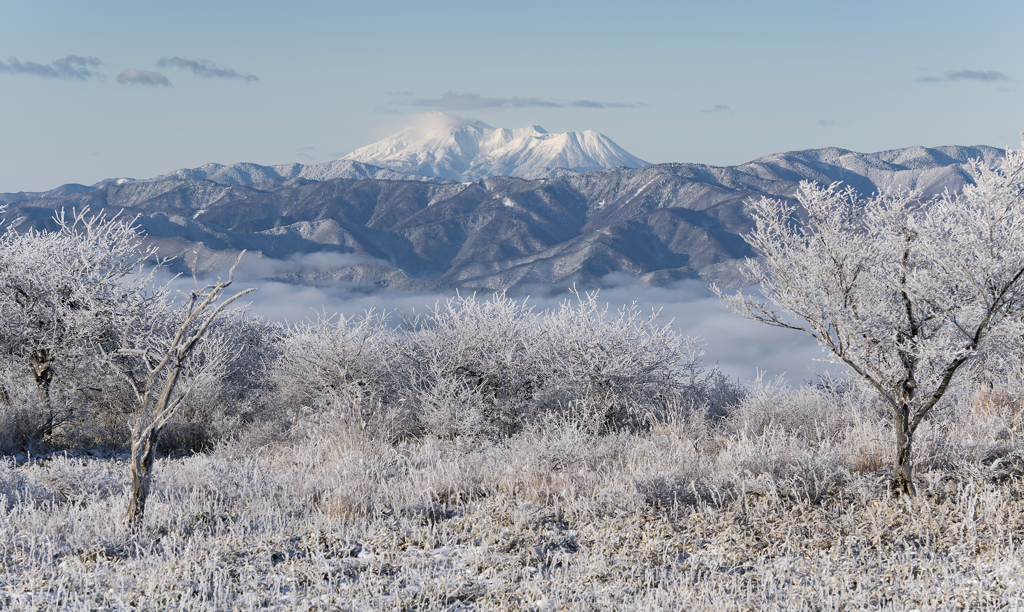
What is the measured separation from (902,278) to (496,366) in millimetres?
8021

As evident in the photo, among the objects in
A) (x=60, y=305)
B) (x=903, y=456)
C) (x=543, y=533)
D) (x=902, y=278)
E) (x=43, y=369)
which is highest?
(x=902, y=278)

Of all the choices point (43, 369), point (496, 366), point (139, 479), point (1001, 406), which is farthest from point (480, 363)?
point (139, 479)

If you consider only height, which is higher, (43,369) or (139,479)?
(139,479)

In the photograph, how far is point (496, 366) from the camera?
1307cm

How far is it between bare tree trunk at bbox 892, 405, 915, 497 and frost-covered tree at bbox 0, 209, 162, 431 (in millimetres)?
11872

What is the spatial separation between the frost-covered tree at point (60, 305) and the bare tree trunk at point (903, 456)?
39.0 feet

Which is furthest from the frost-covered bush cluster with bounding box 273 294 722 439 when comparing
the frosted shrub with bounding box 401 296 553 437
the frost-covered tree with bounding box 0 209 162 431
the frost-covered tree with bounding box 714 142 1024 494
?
the frost-covered tree with bounding box 714 142 1024 494

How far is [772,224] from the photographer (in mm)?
6535

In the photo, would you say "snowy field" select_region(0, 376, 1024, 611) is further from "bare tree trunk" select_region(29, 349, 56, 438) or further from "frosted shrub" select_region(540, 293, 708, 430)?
"bare tree trunk" select_region(29, 349, 56, 438)

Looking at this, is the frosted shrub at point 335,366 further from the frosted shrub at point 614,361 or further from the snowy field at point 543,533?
the snowy field at point 543,533

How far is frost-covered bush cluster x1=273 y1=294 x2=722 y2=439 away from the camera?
12.4m

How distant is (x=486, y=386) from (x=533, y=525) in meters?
8.05

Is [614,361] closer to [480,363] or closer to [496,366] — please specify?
[496,366]

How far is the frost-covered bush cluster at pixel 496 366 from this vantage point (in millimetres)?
12406
